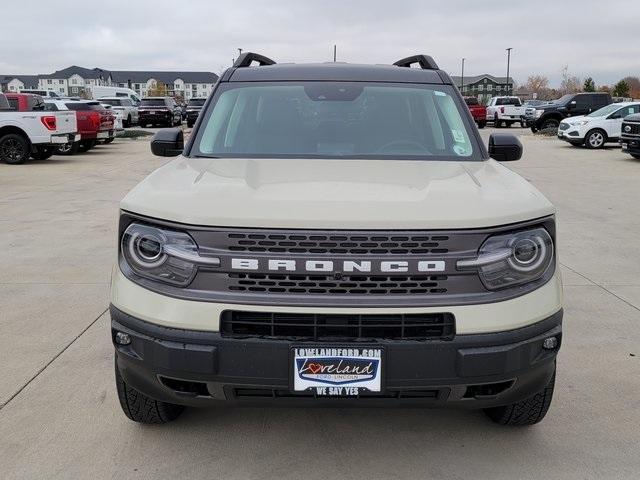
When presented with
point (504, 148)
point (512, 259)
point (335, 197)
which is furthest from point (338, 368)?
point (504, 148)

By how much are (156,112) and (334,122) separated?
Result: 3383 cm

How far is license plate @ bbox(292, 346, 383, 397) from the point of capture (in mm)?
2506

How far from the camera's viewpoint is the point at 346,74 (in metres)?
4.21

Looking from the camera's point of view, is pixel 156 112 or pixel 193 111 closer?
pixel 156 112

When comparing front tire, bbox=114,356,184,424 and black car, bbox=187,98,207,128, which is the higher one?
black car, bbox=187,98,207,128

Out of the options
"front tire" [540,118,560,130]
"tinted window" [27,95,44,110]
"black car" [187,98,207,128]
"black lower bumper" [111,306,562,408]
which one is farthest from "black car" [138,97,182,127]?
"black lower bumper" [111,306,562,408]

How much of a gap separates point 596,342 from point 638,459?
1.53m

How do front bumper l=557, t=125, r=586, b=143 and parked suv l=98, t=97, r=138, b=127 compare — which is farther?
parked suv l=98, t=97, r=138, b=127

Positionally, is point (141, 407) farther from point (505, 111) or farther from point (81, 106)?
point (505, 111)

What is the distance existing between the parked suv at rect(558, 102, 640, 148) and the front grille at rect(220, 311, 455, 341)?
2201 cm

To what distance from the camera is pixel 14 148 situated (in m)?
17.1

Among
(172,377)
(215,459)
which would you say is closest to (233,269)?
(172,377)

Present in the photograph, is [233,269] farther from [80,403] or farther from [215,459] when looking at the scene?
[80,403]

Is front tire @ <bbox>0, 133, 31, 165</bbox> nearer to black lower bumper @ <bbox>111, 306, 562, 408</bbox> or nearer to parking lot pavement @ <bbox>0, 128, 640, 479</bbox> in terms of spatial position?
parking lot pavement @ <bbox>0, 128, 640, 479</bbox>
